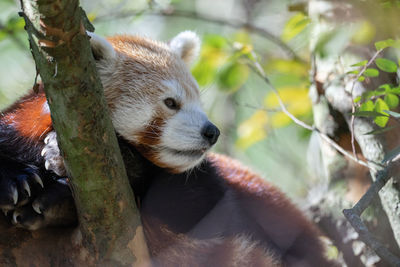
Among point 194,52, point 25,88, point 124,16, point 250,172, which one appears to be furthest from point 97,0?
point 250,172

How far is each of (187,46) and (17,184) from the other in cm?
135

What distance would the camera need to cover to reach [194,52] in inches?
106

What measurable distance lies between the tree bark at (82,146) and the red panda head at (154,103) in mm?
479

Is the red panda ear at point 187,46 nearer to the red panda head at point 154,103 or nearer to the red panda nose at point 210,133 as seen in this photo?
the red panda head at point 154,103

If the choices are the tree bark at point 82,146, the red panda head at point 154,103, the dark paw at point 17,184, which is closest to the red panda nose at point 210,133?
the red panda head at point 154,103

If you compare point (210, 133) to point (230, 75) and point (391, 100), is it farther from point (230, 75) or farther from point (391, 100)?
point (230, 75)

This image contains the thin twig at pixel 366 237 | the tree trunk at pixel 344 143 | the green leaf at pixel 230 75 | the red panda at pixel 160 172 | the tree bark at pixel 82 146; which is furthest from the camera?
the green leaf at pixel 230 75

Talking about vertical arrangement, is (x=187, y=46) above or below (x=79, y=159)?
below

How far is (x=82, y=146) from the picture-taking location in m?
1.41

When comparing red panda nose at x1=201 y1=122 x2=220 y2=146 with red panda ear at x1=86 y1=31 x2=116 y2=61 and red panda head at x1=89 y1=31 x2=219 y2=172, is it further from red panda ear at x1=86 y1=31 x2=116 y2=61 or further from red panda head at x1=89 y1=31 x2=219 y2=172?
red panda ear at x1=86 y1=31 x2=116 y2=61

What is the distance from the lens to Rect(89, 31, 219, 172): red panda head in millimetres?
2000

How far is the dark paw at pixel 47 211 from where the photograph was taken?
5.42ft

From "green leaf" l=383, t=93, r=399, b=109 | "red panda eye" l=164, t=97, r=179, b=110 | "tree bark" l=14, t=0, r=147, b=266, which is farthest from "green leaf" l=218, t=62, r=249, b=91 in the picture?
"tree bark" l=14, t=0, r=147, b=266

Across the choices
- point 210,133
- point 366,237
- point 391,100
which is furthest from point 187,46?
point 366,237
